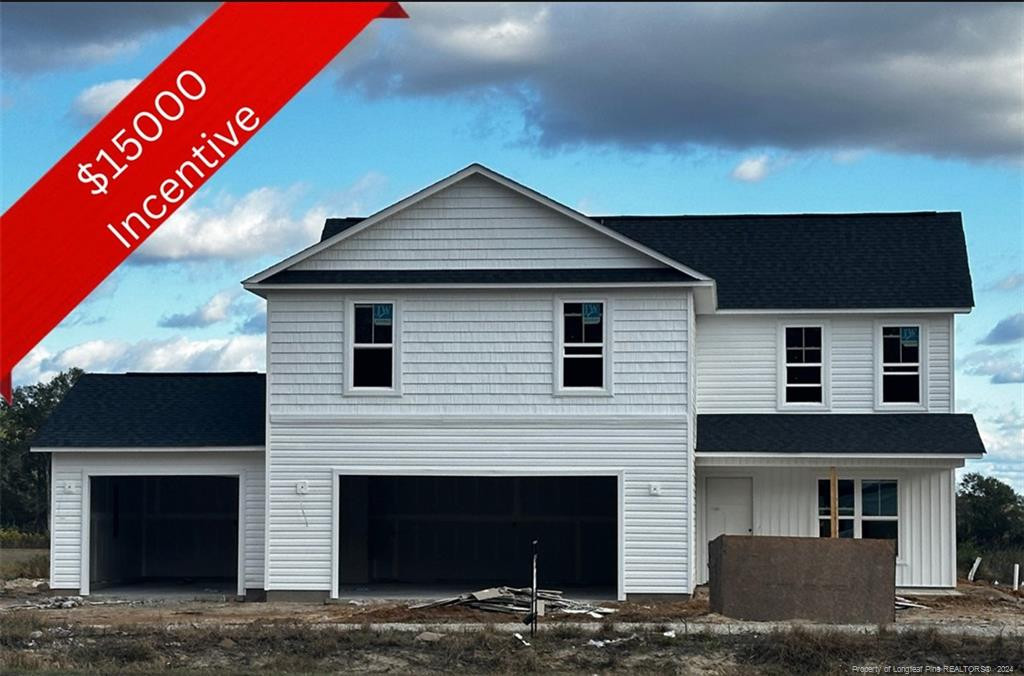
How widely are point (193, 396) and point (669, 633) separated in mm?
13163

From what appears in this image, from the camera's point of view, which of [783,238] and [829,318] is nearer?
[829,318]

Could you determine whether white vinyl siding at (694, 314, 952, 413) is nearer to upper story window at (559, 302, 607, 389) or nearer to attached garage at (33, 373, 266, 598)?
upper story window at (559, 302, 607, 389)

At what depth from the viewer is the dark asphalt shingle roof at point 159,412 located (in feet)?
105

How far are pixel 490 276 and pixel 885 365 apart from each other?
881 centimetres

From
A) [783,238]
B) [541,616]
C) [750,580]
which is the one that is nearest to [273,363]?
[541,616]

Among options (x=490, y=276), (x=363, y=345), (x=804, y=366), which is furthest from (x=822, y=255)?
(x=363, y=345)

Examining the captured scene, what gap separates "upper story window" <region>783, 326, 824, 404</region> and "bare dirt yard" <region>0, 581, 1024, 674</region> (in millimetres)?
8185

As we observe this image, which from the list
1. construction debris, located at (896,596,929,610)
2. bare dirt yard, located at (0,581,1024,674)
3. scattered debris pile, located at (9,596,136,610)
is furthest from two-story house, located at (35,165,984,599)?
bare dirt yard, located at (0,581,1024,674)

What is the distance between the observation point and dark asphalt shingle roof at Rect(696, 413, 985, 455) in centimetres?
3200

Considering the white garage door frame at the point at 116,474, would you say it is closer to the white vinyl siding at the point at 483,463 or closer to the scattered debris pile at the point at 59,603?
the scattered debris pile at the point at 59,603

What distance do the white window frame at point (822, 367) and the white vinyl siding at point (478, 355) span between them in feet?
15.0

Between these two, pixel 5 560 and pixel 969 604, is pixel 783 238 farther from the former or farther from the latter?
pixel 5 560

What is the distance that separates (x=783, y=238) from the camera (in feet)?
120

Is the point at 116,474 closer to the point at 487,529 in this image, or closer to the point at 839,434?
the point at 487,529
